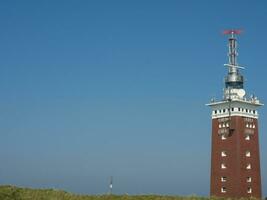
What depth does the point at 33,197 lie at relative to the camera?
3052 cm

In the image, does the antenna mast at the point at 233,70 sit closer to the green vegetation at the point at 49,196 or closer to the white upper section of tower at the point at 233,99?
the white upper section of tower at the point at 233,99

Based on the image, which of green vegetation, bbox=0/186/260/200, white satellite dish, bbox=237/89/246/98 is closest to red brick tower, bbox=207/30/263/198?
white satellite dish, bbox=237/89/246/98

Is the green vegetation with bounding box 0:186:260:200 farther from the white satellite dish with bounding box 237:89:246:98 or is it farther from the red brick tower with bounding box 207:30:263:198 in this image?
the white satellite dish with bounding box 237:89:246:98

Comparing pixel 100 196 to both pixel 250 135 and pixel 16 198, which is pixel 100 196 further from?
pixel 250 135

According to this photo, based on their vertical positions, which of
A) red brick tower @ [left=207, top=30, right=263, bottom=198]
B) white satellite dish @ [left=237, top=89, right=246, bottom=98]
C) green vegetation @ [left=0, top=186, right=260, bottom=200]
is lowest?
green vegetation @ [left=0, top=186, right=260, bottom=200]

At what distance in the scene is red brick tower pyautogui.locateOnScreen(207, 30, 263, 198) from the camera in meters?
76.3

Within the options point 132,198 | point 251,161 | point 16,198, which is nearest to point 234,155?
point 251,161

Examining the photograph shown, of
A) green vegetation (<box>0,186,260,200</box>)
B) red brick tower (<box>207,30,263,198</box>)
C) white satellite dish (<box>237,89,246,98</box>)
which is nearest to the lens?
green vegetation (<box>0,186,260,200</box>)

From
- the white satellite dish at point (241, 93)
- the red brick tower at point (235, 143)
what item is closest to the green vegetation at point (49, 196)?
the red brick tower at point (235, 143)

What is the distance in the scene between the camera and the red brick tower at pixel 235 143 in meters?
76.3

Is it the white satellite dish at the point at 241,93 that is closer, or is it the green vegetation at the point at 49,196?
the green vegetation at the point at 49,196

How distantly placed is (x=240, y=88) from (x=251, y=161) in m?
12.3

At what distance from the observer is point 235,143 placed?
76.6 metres

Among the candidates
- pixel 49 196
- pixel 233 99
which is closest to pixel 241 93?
pixel 233 99
